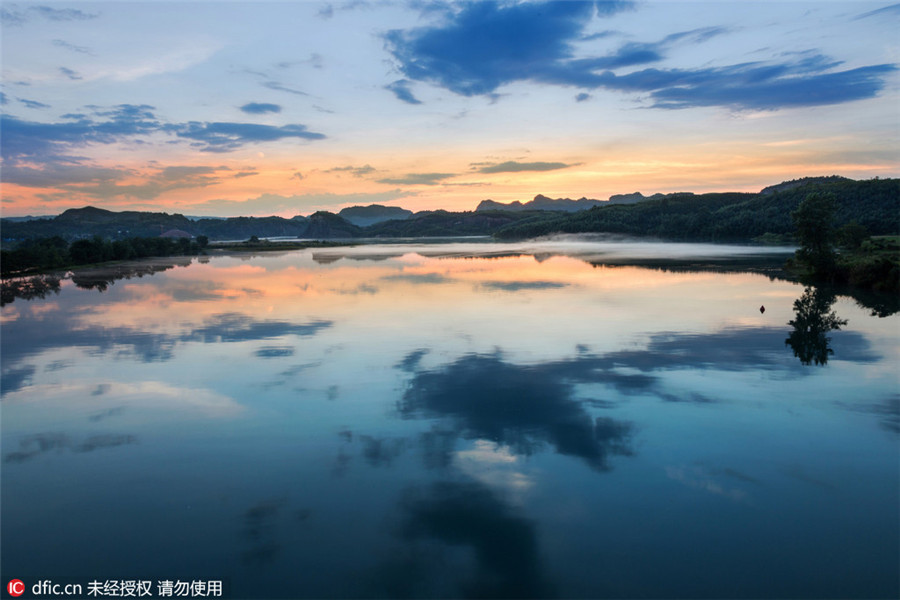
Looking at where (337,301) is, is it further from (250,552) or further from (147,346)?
(250,552)

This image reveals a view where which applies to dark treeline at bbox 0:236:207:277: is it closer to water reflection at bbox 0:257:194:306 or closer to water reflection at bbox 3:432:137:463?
water reflection at bbox 0:257:194:306

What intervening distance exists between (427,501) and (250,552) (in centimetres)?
389

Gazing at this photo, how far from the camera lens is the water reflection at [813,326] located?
2561 cm

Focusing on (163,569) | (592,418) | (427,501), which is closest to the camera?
(163,569)

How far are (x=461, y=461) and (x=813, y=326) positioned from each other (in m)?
28.2

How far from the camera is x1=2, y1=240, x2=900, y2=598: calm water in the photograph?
10297mm

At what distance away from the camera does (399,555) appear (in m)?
10.5

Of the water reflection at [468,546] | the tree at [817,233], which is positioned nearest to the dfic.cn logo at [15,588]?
the water reflection at [468,546]

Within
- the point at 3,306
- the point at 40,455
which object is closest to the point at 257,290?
the point at 3,306

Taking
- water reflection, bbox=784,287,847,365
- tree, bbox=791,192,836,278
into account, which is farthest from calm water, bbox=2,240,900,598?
tree, bbox=791,192,836,278

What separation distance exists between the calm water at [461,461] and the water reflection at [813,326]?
0.95ft

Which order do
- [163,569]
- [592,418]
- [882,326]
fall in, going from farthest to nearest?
[882,326], [592,418], [163,569]

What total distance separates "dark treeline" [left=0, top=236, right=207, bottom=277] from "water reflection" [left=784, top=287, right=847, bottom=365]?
8618 cm

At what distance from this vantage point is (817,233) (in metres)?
53.2
